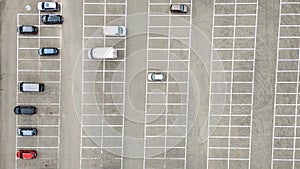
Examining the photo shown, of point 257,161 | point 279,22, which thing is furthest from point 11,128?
point 279,22

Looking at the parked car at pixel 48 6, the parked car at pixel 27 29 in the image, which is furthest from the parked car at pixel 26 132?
the parked car at pixel 48 6

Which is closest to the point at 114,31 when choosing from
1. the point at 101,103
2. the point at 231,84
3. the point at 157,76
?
the point at 157,76

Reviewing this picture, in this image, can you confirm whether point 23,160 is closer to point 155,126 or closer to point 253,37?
point 155,126

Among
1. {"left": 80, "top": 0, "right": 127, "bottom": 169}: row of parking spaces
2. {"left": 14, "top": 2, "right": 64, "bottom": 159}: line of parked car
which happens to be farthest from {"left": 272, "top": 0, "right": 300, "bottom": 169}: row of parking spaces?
{"left": 14, "top": 2, "right": 64, "bottom": 159}: line of parked car

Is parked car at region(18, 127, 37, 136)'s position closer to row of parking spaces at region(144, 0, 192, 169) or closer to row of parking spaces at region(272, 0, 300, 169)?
row of parking spaces at region(144, 0, 192, 169)

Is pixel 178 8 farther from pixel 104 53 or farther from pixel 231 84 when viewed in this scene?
pixel 231 84

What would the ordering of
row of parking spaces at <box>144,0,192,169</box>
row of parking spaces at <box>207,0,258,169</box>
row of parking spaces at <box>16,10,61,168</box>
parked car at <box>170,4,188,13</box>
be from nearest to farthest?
parked car at <box>170,4,188,13</box> < row of parking spaces at <box>207,0,258,169</box> < row of parking spaces at <box>144,0,192,169</box> < row of parking spaces at <box>16,10,61,168</box>
